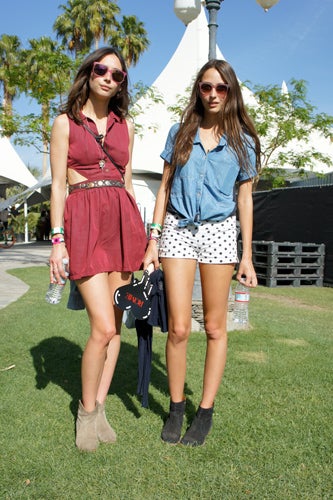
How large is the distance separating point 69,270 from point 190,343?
8.31 feet

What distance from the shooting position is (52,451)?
2.54 meters

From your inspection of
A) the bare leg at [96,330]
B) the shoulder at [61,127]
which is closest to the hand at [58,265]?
the bare leg at [96,330]

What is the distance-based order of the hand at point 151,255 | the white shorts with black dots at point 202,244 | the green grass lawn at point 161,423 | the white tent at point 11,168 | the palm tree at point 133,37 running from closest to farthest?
1. the green grass lawn at point 161,423
2. the white shorts with black dots at point 202,244
3. the hand at point 151,255
4. the white tent at point 11,168
5. the palm tree at point 133,37

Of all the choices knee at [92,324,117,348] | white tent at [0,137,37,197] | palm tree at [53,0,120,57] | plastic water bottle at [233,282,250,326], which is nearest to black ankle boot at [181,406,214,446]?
knee at [92,324,117,348]

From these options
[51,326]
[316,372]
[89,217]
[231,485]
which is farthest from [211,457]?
[51,326]

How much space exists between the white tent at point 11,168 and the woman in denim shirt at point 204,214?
17.4 metres

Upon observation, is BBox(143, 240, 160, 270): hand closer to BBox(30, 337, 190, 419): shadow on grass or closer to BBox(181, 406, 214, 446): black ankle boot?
BBox(181, 406, 214, 446): black ankle boot

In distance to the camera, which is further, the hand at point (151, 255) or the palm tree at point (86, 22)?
the palm tree at point (86, 22)

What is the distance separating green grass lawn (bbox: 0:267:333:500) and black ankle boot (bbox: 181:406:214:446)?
0.05 m

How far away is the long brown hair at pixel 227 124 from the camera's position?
2.64m

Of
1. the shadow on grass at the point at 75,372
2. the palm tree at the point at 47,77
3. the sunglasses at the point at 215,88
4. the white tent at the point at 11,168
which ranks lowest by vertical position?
the shadow on grass at the point at 75,372

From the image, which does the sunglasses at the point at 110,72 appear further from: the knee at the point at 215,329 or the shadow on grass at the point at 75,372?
the shadow on grass at the point at 75,372

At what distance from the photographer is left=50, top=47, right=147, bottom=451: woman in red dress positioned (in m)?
2.54

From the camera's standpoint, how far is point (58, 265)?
2510 mm
